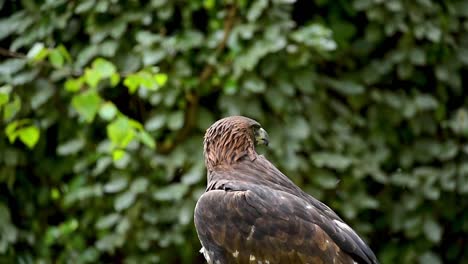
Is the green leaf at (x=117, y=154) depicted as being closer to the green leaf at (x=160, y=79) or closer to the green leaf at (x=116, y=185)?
the green leaf at (x=116, y=185)

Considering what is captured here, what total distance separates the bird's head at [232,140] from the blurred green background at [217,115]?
3.55 ft

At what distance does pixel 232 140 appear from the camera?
3914 mm

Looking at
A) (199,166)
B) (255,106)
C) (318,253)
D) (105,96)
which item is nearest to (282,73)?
(255,106)

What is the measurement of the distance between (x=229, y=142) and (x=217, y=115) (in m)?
1.54

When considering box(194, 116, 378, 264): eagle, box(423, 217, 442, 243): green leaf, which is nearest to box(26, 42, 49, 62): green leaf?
box(194, 116, 378, 264): eagle

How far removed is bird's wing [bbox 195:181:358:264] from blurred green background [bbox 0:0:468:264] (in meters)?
1.42

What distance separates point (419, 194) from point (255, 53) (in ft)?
4.42

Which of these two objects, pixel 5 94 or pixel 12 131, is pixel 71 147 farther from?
pixel 5 94

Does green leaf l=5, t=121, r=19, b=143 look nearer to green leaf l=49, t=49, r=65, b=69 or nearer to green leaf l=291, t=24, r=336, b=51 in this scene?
green leaf l=49, t=49, r=65, b=69

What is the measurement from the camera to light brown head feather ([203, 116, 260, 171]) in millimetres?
3920

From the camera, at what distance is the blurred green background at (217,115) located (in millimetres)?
5262

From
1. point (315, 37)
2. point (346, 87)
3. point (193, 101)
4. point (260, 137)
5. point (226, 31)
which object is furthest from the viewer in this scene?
point (346, 87)

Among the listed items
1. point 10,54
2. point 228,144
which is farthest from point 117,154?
point 228,144

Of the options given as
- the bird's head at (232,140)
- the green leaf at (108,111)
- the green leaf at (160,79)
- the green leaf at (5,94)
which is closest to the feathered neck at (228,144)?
the bird's head at (232,140)
